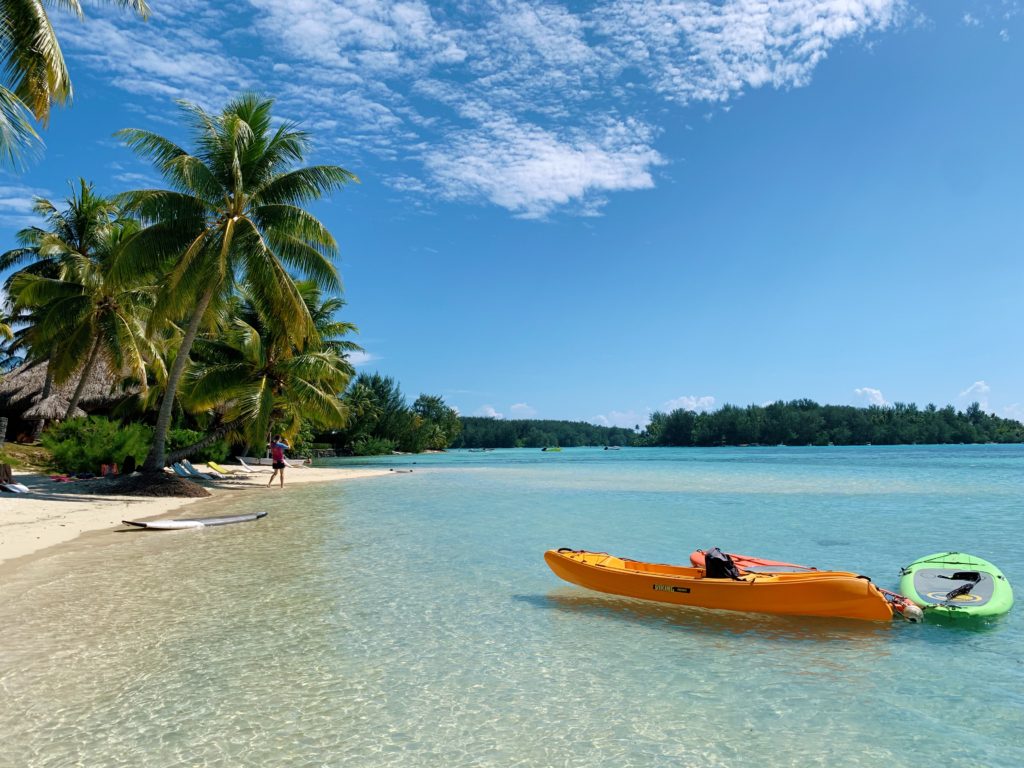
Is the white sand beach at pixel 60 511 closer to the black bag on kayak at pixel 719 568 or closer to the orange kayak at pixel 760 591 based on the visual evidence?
the orange kayak at pixel 760 591

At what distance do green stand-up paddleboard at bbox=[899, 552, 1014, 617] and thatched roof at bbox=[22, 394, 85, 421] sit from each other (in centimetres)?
3066

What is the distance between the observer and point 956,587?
7.94 meters

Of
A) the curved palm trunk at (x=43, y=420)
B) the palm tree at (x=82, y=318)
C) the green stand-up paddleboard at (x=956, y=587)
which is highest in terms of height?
the palm tree at (x=82, y=318)

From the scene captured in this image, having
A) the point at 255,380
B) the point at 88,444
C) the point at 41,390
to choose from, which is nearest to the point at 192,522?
the point at 88,444

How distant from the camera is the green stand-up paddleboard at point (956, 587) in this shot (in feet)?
24.2

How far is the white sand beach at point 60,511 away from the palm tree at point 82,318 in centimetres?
462

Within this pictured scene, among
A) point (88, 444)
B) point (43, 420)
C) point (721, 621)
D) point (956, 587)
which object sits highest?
point (43, 420)

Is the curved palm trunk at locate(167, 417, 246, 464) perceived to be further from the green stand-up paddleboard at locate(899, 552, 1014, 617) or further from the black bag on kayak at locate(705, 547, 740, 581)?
the green stand-up paddleboard at locate(899, 552, 1014, 617)

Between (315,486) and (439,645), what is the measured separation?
808 inches

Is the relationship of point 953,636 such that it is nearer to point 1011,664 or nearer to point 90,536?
point 1011,664

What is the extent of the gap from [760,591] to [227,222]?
1632 cm

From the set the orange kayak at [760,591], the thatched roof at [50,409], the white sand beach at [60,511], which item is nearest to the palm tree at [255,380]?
the white sand beach at [60,511]

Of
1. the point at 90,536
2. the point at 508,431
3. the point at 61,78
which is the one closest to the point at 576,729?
the point at 90,536

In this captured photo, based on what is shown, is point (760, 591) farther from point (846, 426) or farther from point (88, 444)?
point (846, 426)
